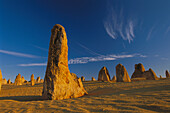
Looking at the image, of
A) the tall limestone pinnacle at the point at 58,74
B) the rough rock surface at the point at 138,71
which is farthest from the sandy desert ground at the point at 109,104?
the rough rock surface at the point at 138,71

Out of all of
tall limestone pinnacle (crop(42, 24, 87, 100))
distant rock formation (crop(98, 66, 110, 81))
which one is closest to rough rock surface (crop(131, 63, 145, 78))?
distant rock formation (crop(98, 66, 110, 81))

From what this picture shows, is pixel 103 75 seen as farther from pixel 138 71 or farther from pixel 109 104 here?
pixel 109 104

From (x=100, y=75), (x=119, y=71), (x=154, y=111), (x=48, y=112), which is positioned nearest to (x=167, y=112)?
(x=154, y=111)

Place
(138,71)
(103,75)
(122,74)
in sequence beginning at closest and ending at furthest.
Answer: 1. (122,74)
2. (103,75)
3. (138,71)

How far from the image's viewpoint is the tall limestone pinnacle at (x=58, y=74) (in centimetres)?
533

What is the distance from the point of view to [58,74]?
5.68 meters

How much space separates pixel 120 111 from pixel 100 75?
21.7 m

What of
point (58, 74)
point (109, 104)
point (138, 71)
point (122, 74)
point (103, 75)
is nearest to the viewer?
point (109, 104)

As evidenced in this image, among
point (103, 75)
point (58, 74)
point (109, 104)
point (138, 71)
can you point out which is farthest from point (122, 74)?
point (138, 71)

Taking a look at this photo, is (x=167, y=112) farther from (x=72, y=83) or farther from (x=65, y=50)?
(x=65, y=50)

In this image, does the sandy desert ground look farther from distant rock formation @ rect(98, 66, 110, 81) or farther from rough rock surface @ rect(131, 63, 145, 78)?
rough rock surface @ rect(131, 63, 145, 78)

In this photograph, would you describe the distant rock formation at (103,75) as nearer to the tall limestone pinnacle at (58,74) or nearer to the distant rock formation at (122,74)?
the distant rock formation at (122,74)

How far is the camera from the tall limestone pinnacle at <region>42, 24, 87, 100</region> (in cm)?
533

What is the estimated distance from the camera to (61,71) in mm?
5867
